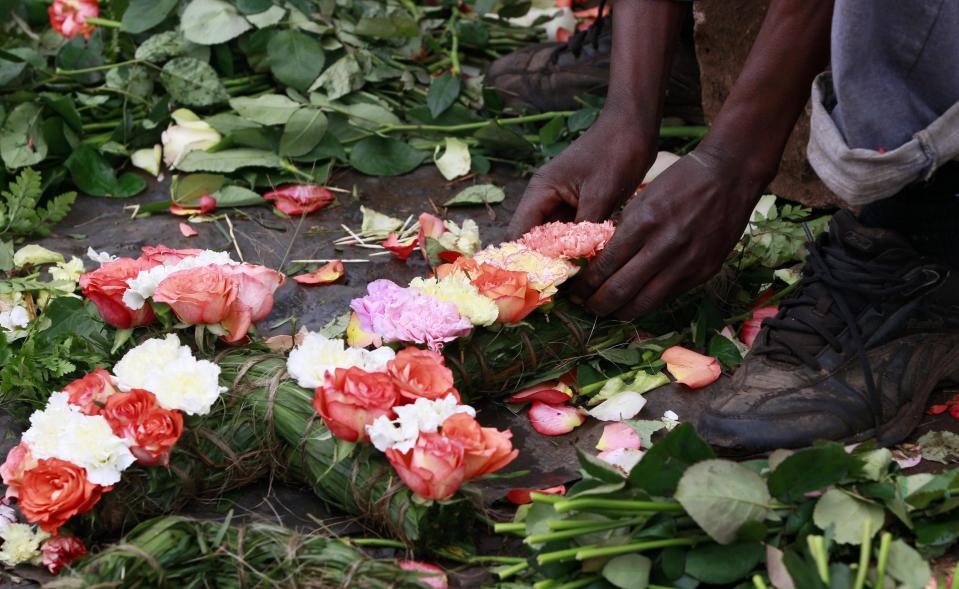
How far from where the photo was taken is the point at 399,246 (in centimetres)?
244

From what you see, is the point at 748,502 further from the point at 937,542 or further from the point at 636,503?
the point at 937,542

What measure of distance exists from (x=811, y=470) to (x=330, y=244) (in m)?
1.47

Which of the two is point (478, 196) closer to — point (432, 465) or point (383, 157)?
point (383, 157)

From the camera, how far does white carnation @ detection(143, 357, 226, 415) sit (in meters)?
1.55

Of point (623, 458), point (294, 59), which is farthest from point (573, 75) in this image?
point (623, 458)

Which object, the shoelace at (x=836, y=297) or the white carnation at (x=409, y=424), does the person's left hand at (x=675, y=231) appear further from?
the white carnation at (x=409, y=424)

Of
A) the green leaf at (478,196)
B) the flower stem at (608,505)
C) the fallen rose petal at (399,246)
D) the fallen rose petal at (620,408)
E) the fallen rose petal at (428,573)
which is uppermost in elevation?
the flower stem at (608,505)

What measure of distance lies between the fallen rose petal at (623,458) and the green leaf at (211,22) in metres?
1.88

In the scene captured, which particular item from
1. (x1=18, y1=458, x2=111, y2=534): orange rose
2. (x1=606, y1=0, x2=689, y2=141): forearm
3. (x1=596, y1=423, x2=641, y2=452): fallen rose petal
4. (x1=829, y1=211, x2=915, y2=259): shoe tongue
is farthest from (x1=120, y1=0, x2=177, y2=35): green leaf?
(x1=829, y1=211, x2=915, y2=259): shoe tongue

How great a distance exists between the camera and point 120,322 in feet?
5.85

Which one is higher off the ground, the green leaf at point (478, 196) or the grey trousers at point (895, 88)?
the grey trousers at point (895, 88)

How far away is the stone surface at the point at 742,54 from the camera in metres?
2.60

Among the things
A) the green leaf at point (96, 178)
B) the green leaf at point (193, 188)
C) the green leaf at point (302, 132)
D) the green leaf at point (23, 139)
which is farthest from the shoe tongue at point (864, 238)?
the green leaf at point (23, 139)

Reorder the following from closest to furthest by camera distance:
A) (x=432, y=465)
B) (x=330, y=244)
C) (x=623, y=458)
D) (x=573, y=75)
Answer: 1. (x=432, y=465)
2. (x=623, y=458)
3. (x=330, y=244)
4. (x=573, y=75)
